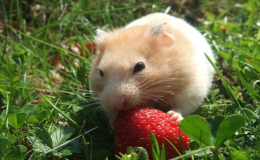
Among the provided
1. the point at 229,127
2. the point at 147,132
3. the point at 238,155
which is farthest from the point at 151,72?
the point at 238,155

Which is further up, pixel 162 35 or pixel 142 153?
pixel 162 35

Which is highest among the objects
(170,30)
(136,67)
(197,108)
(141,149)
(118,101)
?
(170,30)

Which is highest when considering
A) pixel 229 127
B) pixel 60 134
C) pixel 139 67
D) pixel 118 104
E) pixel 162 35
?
pixel 162 35

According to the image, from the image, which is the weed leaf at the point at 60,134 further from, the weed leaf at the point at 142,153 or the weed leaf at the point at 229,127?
the weed leaf at the point at 229,127

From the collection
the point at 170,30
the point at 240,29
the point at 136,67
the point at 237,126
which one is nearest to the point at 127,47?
the point at 136,67

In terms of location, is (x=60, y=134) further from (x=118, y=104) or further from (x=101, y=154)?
(x=118, y=104)

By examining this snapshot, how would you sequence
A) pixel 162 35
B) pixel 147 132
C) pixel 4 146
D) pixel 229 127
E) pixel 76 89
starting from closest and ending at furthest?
pixel 229 127 → pixel 147 132 → pixel 4 146 → pixel 162 35 → pixel 76 89

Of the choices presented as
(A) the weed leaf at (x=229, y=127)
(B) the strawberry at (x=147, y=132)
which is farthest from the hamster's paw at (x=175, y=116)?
(A) the weed leaf at (x=229, y=127)

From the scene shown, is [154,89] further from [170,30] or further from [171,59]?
[170,30]
